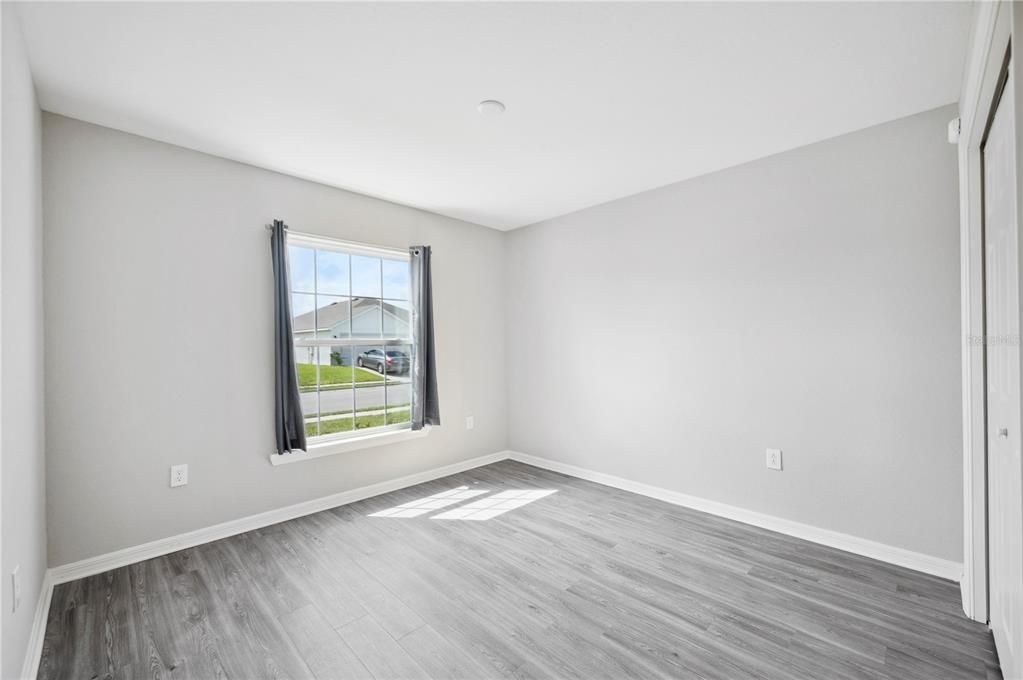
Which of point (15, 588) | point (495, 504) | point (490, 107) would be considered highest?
point (490, 107)

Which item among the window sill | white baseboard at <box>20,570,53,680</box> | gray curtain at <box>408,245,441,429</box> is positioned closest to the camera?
white baseboard at <box>20,570,53,680</box>

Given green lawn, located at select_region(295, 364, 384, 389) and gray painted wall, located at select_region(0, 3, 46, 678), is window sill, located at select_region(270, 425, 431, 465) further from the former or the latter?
gray painted wall, located at select_region(0, 3, 46, 678)

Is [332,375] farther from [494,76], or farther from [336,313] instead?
[494,76]

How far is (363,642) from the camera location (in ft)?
6.26

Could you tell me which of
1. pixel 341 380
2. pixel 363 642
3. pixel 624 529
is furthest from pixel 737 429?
pixel 341 380

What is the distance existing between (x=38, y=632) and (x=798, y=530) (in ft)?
12.9

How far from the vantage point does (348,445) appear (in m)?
3.54

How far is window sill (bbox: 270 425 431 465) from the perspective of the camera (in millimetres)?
3221

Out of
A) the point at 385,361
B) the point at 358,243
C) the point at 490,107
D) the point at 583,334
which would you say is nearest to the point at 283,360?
the point at 385,361

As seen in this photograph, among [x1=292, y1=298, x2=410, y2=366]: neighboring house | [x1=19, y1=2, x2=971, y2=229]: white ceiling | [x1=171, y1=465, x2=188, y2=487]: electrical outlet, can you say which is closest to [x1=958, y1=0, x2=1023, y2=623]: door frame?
[x1=19, y1=2, x2=971, y2=229]: white ceiling

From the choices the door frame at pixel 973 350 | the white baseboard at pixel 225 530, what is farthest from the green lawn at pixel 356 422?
the door frame at pixel 973 350

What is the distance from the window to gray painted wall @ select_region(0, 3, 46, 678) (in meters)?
1.36

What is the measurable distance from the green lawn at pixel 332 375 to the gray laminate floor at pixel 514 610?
105 cm

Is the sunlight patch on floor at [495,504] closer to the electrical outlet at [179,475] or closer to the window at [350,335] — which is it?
the window at [350,335]
